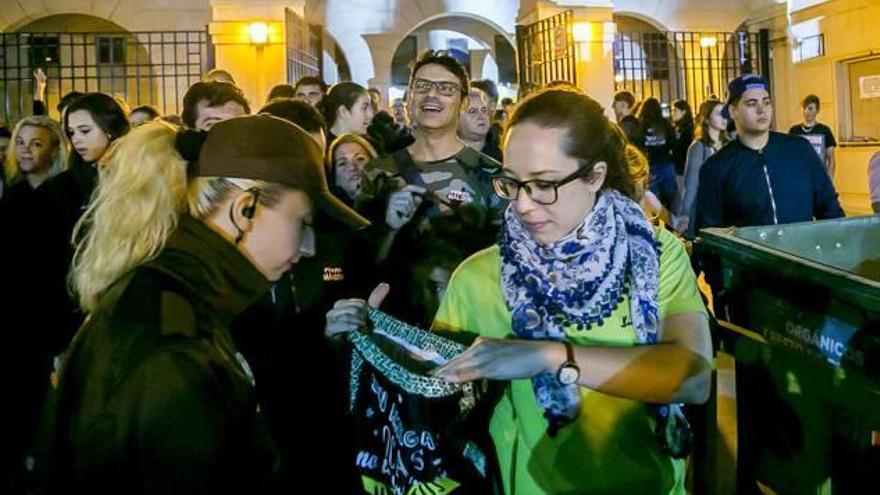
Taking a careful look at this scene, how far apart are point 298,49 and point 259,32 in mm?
1320

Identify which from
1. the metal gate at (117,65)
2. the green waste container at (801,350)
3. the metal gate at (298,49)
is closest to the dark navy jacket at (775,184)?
the green waste container at (801,350)

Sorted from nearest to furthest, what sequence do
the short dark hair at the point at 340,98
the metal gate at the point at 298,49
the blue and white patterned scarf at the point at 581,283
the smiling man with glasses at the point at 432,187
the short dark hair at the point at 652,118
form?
the blue and white patterned scarf at the point at 581,283 < the smiling man with glasses at the point at 432,187 < the short dark hair at the point at 340,98 < the short dark hair at the point at 652,118 < the metal gate at the point at 298,49

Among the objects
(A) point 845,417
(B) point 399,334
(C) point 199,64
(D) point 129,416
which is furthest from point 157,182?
(C) point 199,64

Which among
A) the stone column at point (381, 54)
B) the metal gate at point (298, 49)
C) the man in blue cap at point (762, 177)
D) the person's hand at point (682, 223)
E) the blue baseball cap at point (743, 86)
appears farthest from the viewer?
the stone column at point (381, 54)

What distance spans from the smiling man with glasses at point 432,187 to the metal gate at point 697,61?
47.1ft

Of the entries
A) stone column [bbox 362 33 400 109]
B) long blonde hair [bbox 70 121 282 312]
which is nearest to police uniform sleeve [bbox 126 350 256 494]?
long blonde hair [bbox 70 121 282 312]

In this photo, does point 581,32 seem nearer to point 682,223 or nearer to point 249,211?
point 682,223

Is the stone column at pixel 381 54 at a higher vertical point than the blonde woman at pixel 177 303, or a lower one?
higher

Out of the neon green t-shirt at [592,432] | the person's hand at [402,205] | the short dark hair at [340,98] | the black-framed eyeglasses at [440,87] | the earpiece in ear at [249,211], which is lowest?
the neon green t-shirt at [592,432]

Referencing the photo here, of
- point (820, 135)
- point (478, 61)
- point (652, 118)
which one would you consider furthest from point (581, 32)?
point (478, 61)

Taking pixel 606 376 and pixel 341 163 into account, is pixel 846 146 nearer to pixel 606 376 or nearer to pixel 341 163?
pixel 341 163

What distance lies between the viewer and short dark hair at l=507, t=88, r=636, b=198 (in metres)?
2.28

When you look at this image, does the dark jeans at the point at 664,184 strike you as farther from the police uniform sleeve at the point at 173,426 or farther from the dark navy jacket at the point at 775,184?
the police uniform sleeve at the point at 173,426

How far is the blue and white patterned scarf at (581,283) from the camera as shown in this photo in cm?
226
